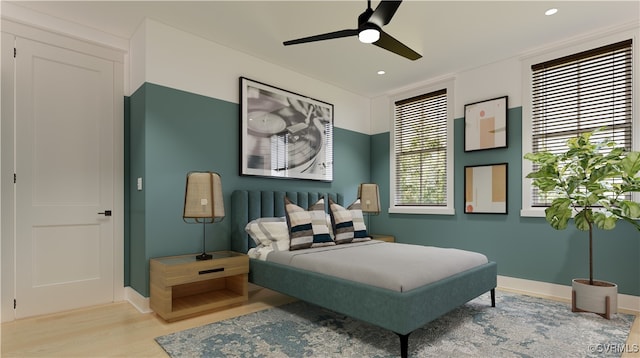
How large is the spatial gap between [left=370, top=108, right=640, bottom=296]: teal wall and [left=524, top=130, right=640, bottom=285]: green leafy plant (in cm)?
38

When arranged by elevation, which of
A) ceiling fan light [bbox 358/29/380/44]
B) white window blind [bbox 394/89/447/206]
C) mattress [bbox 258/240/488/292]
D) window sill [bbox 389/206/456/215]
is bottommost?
mattress [bbox 258/240/488/292]

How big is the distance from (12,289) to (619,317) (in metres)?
5.42

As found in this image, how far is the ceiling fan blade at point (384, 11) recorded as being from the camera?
6.88 feet

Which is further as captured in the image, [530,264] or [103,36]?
[530,264]

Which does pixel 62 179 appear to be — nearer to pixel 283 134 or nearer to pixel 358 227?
pixel 283 134

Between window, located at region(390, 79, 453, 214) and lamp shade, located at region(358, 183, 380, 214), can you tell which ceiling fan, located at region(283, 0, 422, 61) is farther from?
window, located at region(390, 79, 453, 214)

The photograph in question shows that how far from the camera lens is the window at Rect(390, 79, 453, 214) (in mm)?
4746

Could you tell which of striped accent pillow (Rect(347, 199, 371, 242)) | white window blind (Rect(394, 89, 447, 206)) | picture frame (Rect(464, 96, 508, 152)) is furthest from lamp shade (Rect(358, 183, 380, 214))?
picture frame (Rect(464, 96, 508, 152))

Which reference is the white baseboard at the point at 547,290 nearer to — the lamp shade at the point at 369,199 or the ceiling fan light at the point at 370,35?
the lamp shade at the point at 369,199

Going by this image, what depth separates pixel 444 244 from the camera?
464 centimetres

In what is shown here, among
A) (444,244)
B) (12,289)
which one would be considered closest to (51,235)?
(12,289)

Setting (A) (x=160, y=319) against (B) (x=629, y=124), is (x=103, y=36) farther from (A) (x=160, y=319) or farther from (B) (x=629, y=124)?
(B) (x=629, y=124)

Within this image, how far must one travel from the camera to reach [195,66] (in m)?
3.58

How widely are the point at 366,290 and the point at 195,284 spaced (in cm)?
200
